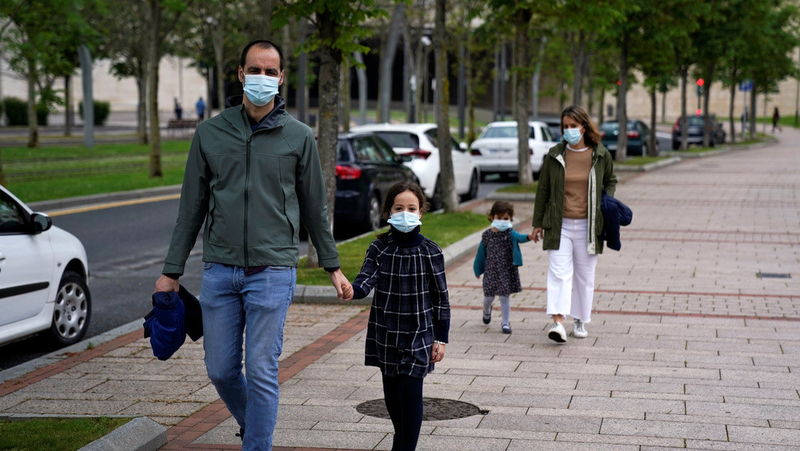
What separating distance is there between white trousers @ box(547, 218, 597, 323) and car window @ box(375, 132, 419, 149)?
10744 millimetres

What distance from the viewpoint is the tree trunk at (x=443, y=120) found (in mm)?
15820

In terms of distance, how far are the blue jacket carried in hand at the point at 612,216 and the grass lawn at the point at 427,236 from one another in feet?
10.2

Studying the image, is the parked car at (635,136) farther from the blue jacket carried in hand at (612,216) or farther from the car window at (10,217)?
the car window at (10,217)

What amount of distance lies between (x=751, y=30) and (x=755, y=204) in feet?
64.9

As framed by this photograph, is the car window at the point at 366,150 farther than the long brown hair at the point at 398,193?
Yes

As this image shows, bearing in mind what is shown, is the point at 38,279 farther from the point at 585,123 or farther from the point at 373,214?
the point at 373,214

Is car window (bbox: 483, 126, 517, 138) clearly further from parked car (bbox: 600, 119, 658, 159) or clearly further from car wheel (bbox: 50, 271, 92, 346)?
car wheel (bbox: 50, 271, 92, 346)

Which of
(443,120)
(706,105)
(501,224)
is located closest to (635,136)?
(706,105)

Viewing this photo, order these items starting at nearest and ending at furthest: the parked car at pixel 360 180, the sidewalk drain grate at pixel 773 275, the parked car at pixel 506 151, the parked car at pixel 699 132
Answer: the sidewalk drain grate at pixel 773 275 → the parked car at pixel 360 180 → the parked car at pixel 506 151 → the parked car at pixel 699 132

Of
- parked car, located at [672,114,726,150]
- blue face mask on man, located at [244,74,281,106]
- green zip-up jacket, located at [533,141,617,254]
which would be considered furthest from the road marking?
parked car, located at [672,114,726,150]

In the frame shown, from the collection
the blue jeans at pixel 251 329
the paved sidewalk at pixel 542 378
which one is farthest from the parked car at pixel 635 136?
the blue jeans at pixel 251 329

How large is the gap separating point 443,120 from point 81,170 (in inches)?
523

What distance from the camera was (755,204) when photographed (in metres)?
18.8

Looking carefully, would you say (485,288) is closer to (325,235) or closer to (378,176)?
(325,235)
